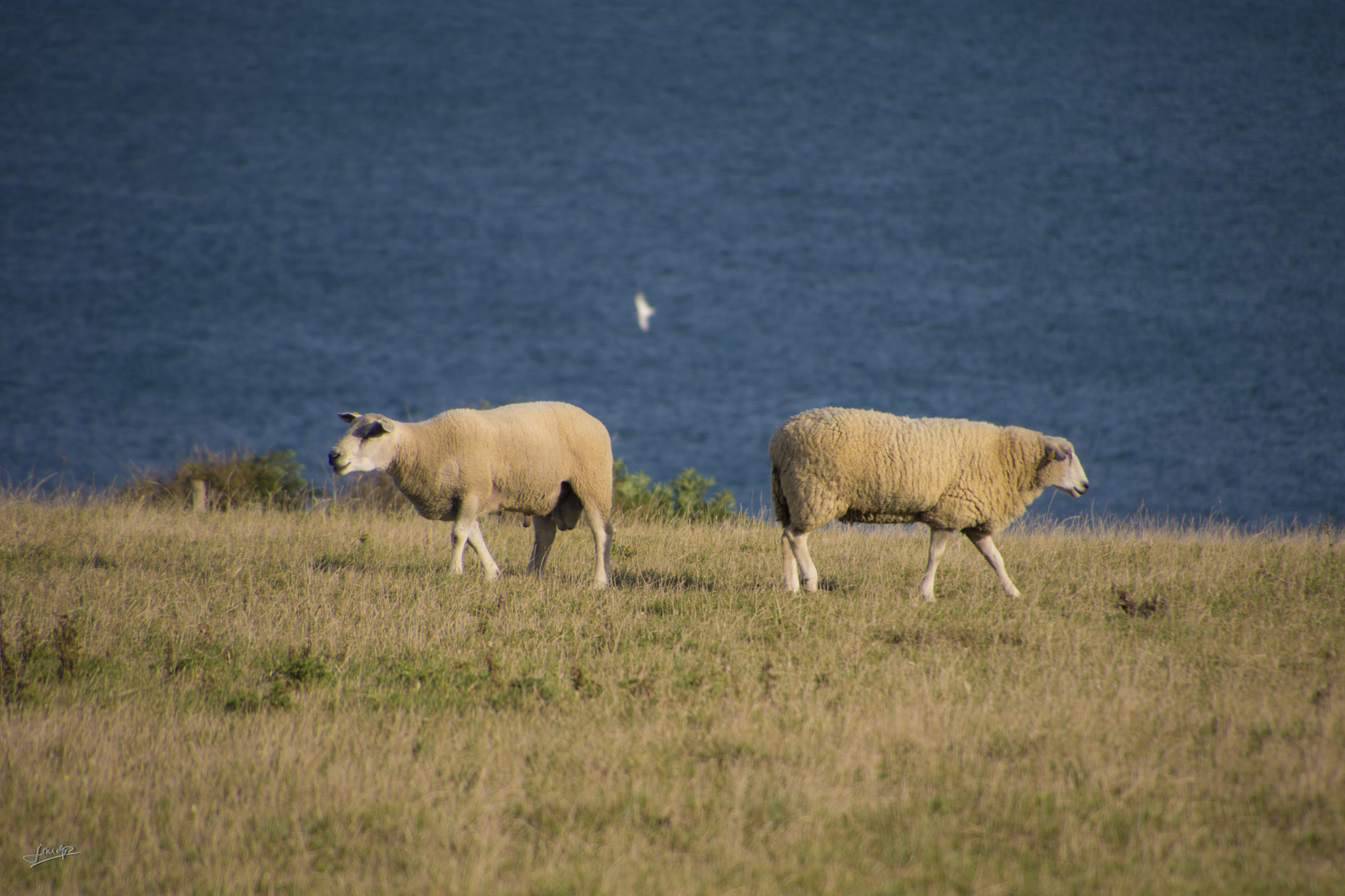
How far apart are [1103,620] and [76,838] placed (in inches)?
267

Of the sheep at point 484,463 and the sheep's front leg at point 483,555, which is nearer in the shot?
the sheep at point 484,463

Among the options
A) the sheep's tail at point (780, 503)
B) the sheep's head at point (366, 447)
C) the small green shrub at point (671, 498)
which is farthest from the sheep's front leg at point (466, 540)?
the small green shrub at point (671, 498)

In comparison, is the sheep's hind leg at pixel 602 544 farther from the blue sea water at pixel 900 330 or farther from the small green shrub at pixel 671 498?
the blue sea water at pixel 900 330

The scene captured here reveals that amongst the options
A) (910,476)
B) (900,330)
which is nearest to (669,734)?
(910,476)

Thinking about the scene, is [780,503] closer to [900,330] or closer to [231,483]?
[231,483]

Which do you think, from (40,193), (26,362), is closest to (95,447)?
(26,362)

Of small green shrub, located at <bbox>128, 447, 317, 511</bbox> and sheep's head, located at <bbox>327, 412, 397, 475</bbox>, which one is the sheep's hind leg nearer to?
sheep's head, located at <bbox>327, 412, 397, 475</bbox>

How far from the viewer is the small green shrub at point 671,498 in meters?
14.3

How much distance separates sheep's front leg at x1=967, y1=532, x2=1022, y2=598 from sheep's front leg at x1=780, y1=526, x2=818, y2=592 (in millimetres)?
1484

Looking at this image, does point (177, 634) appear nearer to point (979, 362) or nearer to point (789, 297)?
point (979, 362)

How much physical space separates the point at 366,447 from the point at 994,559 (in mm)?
5608

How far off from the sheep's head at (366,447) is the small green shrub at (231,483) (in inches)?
274

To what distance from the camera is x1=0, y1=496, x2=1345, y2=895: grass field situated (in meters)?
4.12

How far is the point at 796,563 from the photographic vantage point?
8.86 metres
